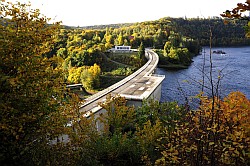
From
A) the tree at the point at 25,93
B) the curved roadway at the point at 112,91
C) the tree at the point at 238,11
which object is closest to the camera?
the tree at the point at 238,11

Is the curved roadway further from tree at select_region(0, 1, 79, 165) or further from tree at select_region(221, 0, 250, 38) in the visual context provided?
tree at select_region(221, 0, 250, 38)

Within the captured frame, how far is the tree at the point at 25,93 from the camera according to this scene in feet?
17.4

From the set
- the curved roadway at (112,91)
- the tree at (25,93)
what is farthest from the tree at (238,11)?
the curved roadway at (112,91)

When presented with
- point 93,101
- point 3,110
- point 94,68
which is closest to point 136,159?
point 3,110

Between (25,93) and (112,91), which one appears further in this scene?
(112,91)

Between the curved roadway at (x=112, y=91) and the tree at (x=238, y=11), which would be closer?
the tree at (x=238, y=11)

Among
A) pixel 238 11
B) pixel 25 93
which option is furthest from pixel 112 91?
pixel 238 11

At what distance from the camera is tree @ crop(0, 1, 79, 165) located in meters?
5.31

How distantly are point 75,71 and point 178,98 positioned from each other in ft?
65.6

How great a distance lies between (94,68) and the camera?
4044cm

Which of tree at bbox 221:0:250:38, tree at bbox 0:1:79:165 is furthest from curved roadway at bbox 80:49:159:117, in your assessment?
tree at bbox 221:0:250:38

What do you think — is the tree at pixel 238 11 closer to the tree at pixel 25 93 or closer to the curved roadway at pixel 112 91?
the tree at pixel 25 93

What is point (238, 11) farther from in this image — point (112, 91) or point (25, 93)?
point (112, 91)

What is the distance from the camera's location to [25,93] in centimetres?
549
